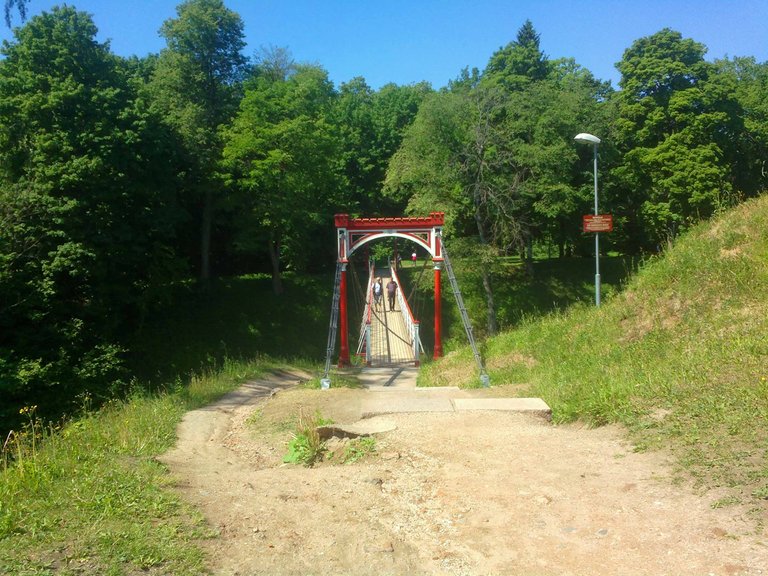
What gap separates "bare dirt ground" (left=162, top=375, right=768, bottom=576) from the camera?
383 cm

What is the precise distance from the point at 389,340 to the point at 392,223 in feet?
17.7

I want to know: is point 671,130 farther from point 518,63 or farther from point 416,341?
point 416,341

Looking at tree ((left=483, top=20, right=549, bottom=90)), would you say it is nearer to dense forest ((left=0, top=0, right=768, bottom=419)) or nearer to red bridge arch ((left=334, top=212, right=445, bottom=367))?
dense forest ((left=0, top=0, right=768, bottom=419))

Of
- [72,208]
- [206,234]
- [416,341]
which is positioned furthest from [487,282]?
[72,208]

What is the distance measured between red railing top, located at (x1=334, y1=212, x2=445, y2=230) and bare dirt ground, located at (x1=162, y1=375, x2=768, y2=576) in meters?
12.5

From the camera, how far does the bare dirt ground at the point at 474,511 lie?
12.6ft

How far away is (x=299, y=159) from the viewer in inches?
985

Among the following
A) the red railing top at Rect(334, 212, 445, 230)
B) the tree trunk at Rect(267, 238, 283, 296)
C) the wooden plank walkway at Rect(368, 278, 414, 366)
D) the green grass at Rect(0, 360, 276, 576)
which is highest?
the red railing top at Rect(334, 212, 445, 230)

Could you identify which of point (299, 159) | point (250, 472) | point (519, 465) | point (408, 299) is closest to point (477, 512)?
point (519, 465)

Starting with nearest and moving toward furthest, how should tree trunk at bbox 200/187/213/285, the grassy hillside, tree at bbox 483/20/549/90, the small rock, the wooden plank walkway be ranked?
the small rock → the grassy hillside → the wooden plank walkway → tree trunk at bbox 200/187/213/285 → tree at bbox 483/20/549/90

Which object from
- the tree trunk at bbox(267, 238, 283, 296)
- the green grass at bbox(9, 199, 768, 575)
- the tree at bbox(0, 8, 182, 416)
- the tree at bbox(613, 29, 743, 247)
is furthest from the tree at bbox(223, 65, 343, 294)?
the tree at bbox(613, 29, 743, 247)

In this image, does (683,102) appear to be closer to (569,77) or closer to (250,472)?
(569,77)

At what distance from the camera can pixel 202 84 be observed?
2614 cm

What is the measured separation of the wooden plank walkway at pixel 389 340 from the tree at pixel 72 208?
26.3 ft
